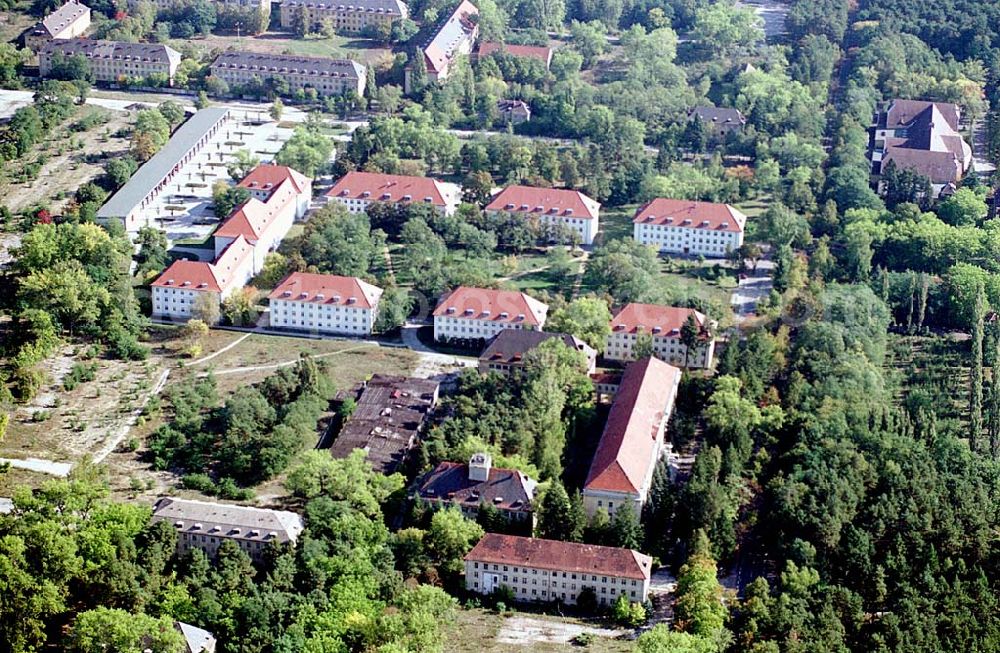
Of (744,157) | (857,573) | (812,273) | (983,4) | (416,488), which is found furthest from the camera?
(983,4)

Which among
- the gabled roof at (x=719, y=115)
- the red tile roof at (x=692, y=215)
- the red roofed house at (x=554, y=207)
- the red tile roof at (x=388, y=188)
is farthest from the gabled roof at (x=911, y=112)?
the red tile roof at (x=388, y=188)

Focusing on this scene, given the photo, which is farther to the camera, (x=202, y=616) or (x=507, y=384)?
(x=507, y=384)

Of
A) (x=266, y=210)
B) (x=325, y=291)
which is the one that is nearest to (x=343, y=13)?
(x=266, y=210)

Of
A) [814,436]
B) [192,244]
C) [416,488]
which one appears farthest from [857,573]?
[192,244]

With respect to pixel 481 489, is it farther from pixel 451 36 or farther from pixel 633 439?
pixel 451 36

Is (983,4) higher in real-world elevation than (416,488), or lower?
higher

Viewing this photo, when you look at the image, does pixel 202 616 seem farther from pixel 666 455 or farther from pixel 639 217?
pixel 639 217

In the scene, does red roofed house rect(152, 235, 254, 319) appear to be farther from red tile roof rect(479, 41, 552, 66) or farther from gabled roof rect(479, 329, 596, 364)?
red tile roof rect(479, 41, 552, 66)

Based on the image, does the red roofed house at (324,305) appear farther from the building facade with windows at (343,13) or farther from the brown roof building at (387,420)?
the building facade with windows at (343,13)
